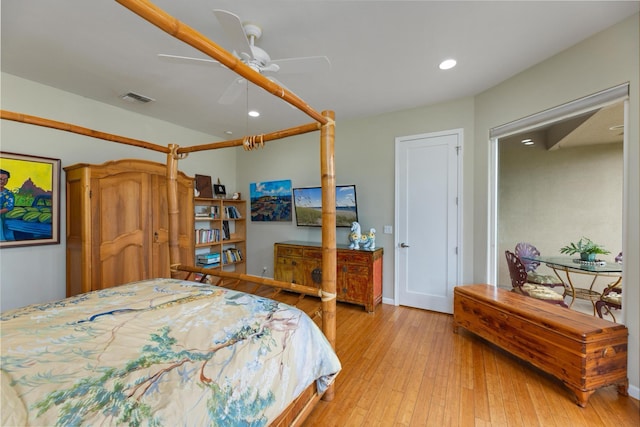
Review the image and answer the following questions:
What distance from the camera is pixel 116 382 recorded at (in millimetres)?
809

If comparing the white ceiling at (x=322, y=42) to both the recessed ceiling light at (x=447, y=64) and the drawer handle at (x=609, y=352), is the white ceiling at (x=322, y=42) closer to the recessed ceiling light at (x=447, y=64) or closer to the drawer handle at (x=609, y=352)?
the recessed ceiling light at (x=447, y=64)

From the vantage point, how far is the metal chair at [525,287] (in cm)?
252

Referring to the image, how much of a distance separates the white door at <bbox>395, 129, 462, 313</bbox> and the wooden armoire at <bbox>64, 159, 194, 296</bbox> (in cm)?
293

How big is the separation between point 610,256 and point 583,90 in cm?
158

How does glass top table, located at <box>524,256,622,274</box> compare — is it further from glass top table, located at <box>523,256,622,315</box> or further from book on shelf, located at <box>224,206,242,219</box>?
book on shelf, located at <box>224,206,242,219</box>

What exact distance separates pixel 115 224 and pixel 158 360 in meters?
2.36

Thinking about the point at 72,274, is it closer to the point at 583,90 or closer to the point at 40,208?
the point at 40,208

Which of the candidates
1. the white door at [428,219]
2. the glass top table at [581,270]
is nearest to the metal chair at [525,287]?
the glass top table at [581,270]

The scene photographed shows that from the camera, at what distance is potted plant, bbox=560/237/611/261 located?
2555 mm

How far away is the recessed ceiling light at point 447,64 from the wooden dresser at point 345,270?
2.10 meters

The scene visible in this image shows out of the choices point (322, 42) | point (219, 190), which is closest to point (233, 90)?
point (322, 42)

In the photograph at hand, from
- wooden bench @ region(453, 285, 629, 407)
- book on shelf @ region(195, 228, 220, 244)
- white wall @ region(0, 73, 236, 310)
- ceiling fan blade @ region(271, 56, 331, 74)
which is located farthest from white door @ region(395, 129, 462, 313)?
white wall @ region(0, 73, 236, 310)

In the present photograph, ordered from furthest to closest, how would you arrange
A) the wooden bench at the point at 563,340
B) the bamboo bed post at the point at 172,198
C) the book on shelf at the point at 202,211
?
the book on shelf at the point at 202,211 < the bamboo bed post at the point at 172,198 < the wooden bench at the point at 563,340

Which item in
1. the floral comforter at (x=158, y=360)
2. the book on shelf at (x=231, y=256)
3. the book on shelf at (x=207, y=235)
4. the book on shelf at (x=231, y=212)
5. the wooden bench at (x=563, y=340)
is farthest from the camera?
the book on shelf at (x=231, y=212)
